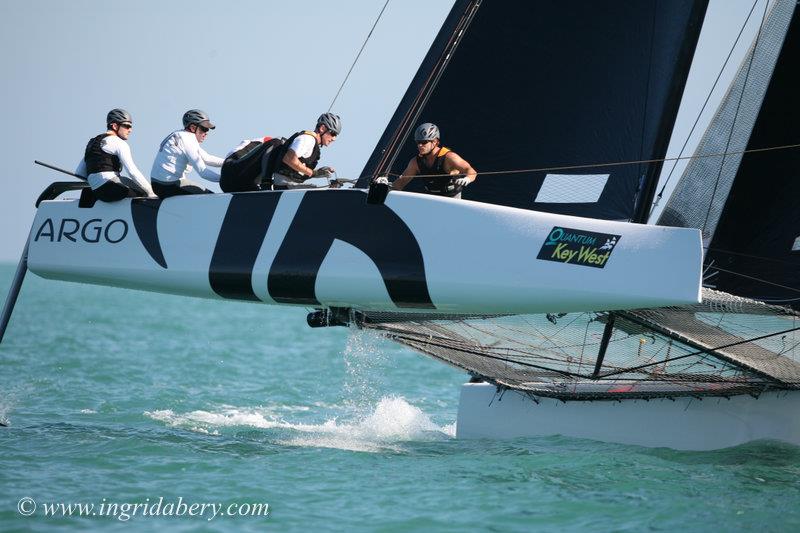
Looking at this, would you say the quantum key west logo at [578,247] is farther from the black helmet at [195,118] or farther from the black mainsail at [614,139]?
the black helmet at [195,118]

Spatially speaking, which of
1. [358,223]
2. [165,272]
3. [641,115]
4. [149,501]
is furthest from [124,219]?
[641,115]

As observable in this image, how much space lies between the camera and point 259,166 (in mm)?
7691

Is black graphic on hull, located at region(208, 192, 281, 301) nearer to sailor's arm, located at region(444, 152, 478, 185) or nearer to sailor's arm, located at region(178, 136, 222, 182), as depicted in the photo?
sailor's arm, located at region(178, 136, 222, 182)

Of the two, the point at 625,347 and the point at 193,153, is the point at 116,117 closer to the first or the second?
the point at 193,153

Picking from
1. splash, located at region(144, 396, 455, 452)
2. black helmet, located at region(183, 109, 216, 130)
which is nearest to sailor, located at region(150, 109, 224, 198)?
black helmet, located at region(183, 109, 216, 130)

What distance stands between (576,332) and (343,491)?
2274 mm

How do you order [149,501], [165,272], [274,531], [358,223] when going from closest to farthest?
1. [274,531]
2. [149,501]
3. [358,223]
4. [165,272]

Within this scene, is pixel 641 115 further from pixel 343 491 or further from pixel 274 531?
pixel 274 531

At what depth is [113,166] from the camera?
309 inches

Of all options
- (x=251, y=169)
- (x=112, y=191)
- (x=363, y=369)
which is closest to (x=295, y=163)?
(x=251, y=169)

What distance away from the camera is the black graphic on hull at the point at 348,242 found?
22.3 feet

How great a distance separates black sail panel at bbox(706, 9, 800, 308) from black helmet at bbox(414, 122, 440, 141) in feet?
6.58

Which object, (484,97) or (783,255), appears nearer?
(783,255)

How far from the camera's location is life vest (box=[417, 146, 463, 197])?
714cm
